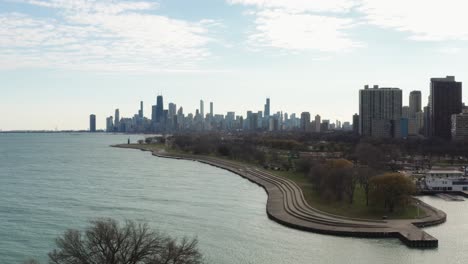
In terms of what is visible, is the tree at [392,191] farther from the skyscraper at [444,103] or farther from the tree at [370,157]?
the skyscraper at [444,103]

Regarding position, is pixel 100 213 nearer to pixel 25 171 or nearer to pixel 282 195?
pixel 282 195

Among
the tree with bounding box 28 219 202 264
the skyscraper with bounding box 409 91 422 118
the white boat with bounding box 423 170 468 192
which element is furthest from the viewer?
the skyscraper with bounding box 409 91 422 118

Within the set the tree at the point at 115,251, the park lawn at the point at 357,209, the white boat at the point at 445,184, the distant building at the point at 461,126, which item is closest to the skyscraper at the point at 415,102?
the distant building at the point at 461,126

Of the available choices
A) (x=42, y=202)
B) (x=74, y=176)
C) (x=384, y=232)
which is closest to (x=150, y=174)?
(x=74, y=176)

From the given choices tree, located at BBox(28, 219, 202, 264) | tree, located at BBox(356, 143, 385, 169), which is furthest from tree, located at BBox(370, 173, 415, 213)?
Result: tree, located at BBox(356, 143, 385, 169)

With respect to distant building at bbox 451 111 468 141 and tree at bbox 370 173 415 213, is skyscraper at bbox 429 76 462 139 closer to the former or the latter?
distant building at bbox 451 111 468 141
